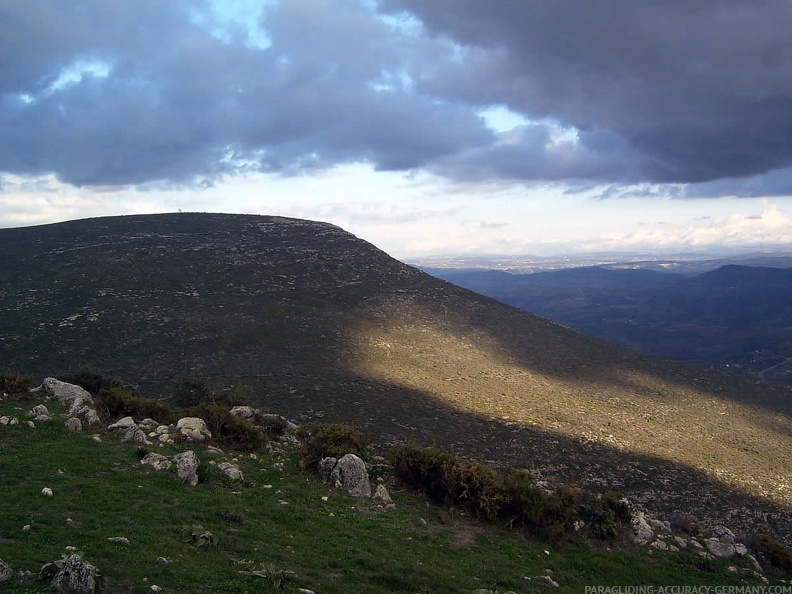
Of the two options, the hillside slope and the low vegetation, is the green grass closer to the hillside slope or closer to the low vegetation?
the low vegetation

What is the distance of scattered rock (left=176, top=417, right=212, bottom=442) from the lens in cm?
1894

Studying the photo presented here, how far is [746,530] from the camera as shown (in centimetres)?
2384

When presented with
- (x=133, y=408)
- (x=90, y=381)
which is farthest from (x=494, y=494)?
(x=90, y=381)

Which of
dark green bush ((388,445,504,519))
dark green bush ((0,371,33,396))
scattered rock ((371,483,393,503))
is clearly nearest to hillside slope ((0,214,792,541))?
dark green bush ((388,445,504,519))

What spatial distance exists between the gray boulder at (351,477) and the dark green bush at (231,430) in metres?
3.99

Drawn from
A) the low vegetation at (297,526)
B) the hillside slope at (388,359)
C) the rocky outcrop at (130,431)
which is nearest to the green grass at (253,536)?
the low vegetation at (297,526)

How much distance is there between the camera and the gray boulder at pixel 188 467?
15.2 metres

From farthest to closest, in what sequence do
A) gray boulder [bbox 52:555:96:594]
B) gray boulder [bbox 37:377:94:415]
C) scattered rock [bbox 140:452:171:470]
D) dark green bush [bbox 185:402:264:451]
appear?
gray boulder [bbox 37:377:94:415] → dark green bush [bbox 185:402:264:451] → scattered rock [bbox 140:452:171:470] → gray boulder [bbox 52:555:96:594]

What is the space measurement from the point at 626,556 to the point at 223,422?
14771 millimetres

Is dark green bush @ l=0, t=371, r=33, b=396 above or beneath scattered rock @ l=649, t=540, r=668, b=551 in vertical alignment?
above

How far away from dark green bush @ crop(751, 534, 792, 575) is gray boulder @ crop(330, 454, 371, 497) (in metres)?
14.3

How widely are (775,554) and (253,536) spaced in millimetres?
18003

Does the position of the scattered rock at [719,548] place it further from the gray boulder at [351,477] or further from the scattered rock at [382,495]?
the gray boulder at [351,477]

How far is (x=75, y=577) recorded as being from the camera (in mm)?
8305
